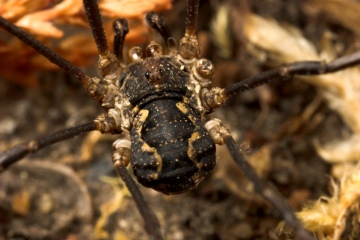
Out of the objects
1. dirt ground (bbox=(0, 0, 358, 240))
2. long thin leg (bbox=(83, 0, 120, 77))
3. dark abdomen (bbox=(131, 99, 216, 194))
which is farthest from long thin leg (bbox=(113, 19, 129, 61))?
dirt ground (bbox=(0, 0, 358, 240))

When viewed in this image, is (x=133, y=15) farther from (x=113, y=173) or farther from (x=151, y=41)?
→ (x=113, y=173)

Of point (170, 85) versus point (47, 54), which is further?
point (170, 85)

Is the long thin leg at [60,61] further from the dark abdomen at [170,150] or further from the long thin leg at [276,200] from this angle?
the long thin leg at [276,200]

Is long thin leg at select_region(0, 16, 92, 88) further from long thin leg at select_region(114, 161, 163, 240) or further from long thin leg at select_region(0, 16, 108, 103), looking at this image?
long thin leg at select_region(114, 161, 163, 240)

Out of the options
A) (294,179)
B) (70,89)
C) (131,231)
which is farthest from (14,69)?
(294,179)

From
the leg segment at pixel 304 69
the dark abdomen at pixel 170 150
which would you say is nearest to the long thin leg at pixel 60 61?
the dark abdomen at pixel 170 150

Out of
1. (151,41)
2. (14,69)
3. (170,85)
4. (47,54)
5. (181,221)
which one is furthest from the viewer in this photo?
(14,69)

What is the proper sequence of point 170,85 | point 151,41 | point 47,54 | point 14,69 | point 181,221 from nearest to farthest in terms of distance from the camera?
point 47,54 → point 170,85 → point 151,41 → point 181,221 → point 14,69
